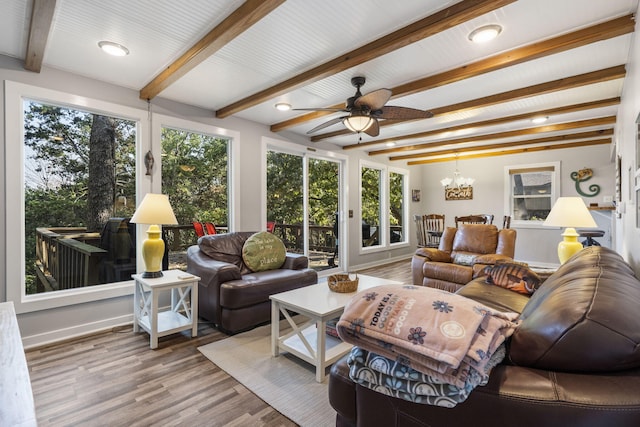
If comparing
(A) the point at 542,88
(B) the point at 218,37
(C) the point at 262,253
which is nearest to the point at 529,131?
(A) the point at 542,88

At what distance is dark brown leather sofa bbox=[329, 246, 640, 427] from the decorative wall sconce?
625 centimetres

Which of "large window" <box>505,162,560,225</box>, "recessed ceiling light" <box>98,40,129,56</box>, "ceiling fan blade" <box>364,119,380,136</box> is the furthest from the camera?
"large window" <box>505,162,560,225</box>

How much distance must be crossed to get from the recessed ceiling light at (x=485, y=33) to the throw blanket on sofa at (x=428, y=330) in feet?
6.42

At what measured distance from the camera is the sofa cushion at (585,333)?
803 mm

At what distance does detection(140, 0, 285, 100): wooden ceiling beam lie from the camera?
182 cm

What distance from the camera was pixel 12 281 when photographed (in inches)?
103

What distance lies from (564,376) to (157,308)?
2.73 m

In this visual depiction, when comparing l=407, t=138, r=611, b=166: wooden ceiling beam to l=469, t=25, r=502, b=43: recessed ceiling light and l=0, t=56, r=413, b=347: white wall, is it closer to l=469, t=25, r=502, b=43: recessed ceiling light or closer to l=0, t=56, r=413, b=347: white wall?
l=0, t=56, r=413, b=347: white wall

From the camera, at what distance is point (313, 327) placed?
280cm

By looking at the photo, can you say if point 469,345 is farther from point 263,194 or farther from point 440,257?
point 263,194

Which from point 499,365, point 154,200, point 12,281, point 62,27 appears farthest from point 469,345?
point 12,281

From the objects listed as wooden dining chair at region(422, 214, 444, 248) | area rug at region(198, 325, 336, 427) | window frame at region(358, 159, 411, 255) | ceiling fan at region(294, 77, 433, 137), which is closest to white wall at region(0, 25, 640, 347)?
window frame at region(358, 159, 411, 255)

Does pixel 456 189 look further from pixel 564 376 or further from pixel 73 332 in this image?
pixel 73 332

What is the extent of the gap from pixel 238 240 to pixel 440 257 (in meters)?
2.59
